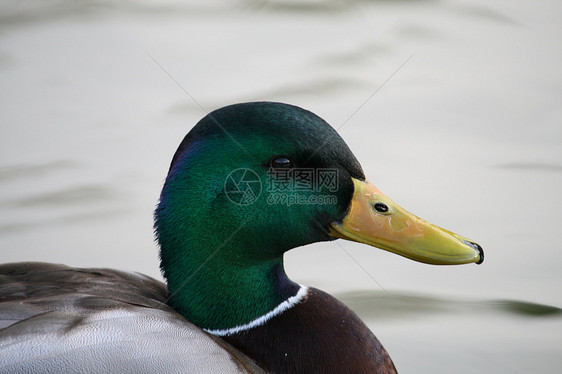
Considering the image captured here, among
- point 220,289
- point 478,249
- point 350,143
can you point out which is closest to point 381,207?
point 478,249

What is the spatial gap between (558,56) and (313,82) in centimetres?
159

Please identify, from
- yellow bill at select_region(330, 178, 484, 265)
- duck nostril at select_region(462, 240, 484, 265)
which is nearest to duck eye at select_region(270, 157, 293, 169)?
yellow bill at select_region(330, 178, 484, 265)

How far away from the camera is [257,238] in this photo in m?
2.89

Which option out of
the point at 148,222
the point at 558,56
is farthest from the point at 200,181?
the point at 558,56

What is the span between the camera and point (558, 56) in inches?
227

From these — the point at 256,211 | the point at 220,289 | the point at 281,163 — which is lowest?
the point at 220,289

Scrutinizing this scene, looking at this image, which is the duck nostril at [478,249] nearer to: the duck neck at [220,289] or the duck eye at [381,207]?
the duck eye at [381,207]

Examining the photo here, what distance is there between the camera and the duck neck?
9.49ft

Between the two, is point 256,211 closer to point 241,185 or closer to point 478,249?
point 241,185

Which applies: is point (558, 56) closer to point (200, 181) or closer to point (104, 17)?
point (104, 17)

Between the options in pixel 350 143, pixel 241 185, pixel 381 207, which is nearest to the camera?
pixel 241 185

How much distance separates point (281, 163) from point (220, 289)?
460mm

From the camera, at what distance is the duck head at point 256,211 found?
9.34 feet

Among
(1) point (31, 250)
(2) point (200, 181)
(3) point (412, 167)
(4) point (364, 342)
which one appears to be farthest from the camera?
(3) point (412, 167)
